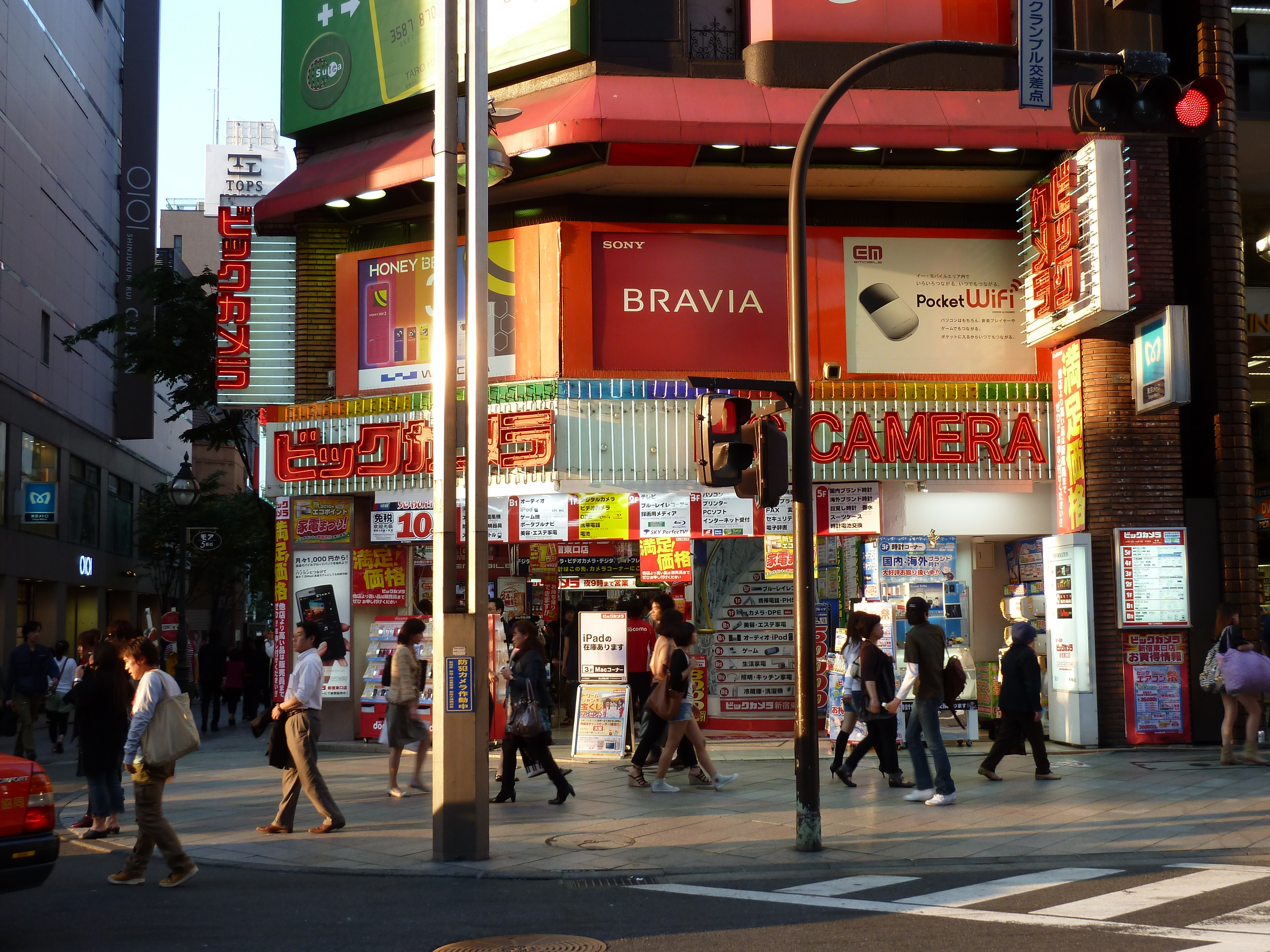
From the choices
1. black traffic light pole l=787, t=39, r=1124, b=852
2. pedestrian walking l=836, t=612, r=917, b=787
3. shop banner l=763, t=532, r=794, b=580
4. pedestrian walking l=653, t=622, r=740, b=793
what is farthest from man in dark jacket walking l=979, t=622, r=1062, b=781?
black traffic light pole l=787, t=39, r=1124, b=852

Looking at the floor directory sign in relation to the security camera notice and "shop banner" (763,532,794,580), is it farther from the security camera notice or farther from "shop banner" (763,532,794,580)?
the security camera notice

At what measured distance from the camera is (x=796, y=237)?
992 centimetres

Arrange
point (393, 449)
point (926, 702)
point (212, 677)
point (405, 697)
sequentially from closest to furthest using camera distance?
point (926, 702), point (405, 697), point (393, 449), point (212, 677)

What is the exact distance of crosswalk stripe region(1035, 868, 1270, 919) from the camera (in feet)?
24.1

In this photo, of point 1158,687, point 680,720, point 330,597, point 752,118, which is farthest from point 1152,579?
point 330,597

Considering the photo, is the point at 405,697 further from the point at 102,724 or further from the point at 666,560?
the point at 666,560

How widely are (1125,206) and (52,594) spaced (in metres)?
29.0

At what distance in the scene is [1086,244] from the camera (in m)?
15.5

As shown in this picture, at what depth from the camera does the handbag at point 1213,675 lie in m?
13.8

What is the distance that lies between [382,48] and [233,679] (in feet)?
41.5

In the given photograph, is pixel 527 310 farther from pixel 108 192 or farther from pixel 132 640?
pixel 108 192

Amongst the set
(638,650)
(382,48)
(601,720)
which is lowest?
(601,720)

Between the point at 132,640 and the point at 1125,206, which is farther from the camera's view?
the point at 1125,206

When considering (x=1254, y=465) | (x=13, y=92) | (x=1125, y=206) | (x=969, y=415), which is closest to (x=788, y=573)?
(x=969, y=415)
